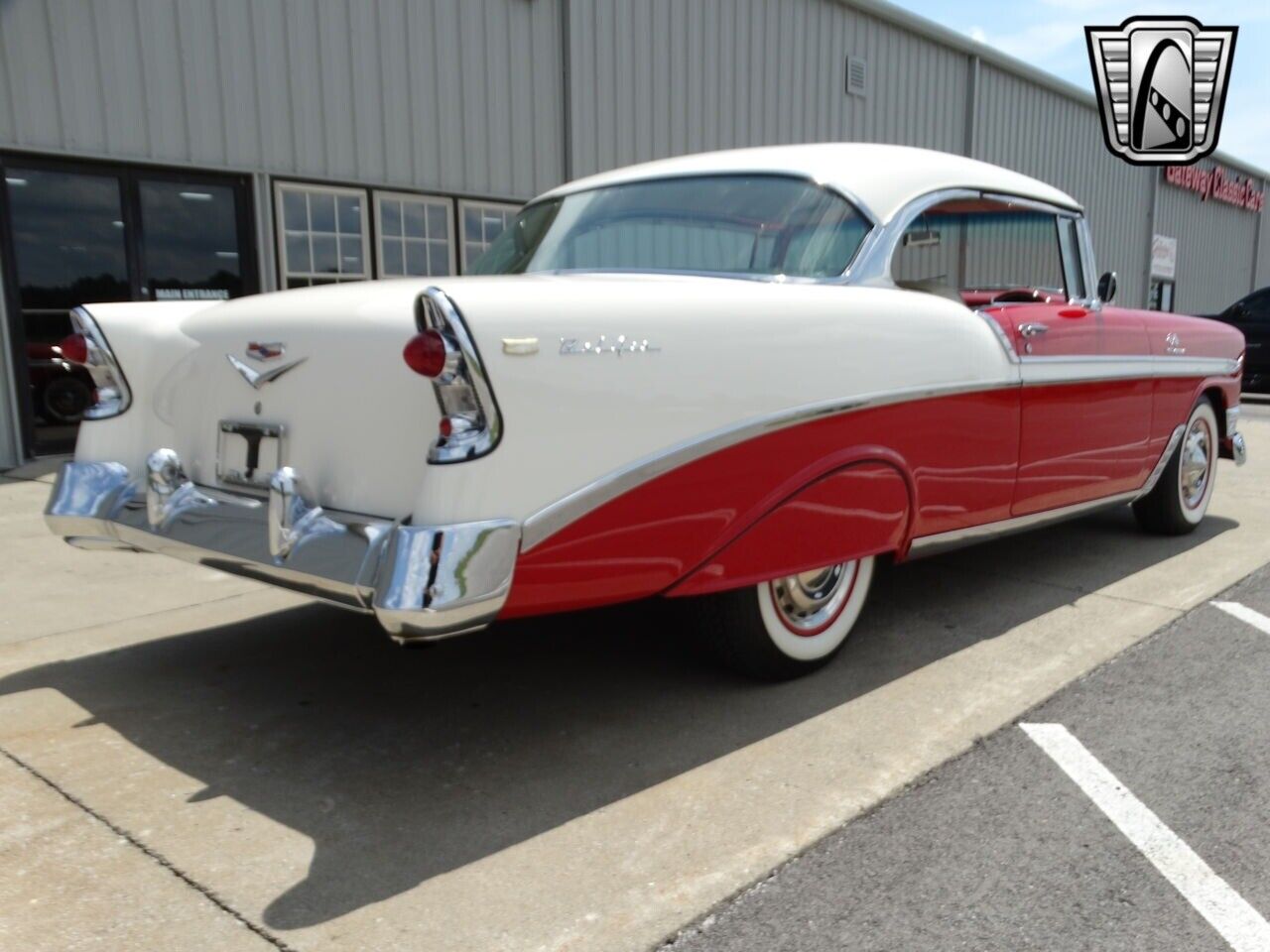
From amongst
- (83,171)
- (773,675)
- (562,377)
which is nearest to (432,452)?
(562,377)

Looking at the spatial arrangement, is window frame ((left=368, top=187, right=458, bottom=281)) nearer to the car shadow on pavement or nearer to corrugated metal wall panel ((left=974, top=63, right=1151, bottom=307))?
the car shadow on pavement

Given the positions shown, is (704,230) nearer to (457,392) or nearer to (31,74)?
(457,392)

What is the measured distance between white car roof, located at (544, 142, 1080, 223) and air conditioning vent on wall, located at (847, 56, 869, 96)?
33.9 ft

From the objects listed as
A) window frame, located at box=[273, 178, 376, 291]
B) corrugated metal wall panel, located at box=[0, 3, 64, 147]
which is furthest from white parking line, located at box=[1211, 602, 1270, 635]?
corrugated metal wall panel, located at box=[0, 3, 64, 147]

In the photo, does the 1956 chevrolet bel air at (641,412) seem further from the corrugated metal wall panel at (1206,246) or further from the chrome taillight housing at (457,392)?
the corrugated metal wall panel at (1206,246)

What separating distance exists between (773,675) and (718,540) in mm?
697

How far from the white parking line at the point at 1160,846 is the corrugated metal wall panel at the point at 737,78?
8.66 m

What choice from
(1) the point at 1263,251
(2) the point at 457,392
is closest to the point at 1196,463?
(2) the point at 457,392

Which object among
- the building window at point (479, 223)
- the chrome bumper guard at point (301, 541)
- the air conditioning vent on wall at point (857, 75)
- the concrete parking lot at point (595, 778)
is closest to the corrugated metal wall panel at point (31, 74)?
the building window at point (479, 223)

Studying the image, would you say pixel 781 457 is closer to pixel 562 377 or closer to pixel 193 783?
pixel 562 377

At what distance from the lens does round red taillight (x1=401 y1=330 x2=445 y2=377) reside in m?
2.25

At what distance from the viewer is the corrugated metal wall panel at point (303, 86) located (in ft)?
23.3

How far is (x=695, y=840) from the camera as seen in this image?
7.69 ft

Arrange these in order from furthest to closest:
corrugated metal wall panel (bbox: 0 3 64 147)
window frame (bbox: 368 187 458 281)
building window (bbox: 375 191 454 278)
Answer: building window (bbox: 375 191 454 278)
window frame (bbox: 368 187 458 281)
corrugated metal wall panel (bbox: 0 3 64 147)
